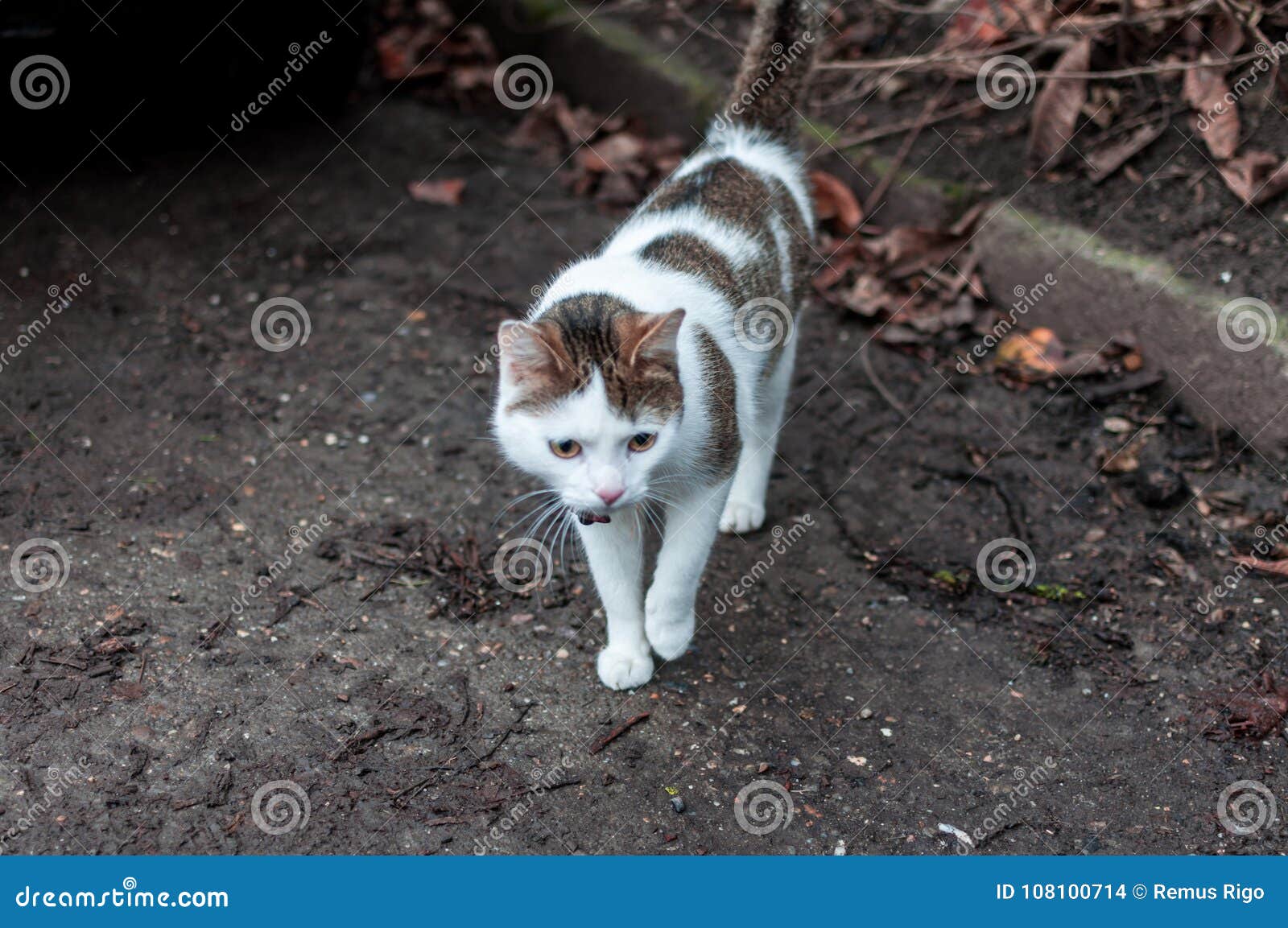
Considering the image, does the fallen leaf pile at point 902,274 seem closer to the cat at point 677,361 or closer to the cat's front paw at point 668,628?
the cat at point 677,361

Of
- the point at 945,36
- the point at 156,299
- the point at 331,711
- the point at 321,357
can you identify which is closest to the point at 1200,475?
the point at 945,36

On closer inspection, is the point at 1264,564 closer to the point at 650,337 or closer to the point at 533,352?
the point at 650,337

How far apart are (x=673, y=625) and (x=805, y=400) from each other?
1.79m

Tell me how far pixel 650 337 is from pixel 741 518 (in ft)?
4.86

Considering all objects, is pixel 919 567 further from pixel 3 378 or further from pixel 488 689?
pixel 3 378

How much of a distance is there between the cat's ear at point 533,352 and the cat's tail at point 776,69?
170 centimetres

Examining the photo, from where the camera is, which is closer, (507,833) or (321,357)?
(507,833)

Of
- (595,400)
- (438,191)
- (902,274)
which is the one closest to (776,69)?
(902,274)

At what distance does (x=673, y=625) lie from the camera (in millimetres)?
3445

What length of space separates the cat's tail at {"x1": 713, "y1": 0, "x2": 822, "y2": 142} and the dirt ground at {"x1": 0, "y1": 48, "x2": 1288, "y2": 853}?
1.26m

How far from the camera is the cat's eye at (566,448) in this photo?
2859mm

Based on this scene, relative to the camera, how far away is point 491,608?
3756 mm

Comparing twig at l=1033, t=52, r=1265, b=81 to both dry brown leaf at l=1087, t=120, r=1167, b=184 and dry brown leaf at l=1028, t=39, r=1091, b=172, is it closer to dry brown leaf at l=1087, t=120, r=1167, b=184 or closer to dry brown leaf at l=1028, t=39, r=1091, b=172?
dry brown leaf at l=1028, t=39, r=1091, b=172

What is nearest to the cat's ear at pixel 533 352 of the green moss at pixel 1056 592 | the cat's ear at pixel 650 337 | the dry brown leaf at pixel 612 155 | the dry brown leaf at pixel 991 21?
the cat's ear at pixel 650 337
